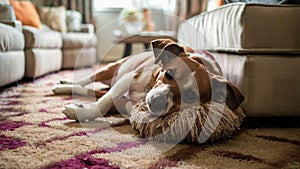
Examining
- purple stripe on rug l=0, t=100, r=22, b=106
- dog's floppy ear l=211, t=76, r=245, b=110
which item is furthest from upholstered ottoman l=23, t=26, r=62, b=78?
dog's floppy ear l=211, t=76, r=245, b=110

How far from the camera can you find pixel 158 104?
1.19m

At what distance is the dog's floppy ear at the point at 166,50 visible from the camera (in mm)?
1275

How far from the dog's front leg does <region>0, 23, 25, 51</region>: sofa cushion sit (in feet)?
2.89

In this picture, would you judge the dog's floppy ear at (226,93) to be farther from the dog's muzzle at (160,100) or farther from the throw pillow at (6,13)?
the throw pillow at (6,13)

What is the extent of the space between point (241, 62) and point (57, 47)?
2.57 metres

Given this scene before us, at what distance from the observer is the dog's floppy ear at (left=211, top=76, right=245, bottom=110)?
124 cm

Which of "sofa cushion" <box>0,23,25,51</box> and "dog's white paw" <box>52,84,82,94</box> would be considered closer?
"sofa cushion" <box>0,23,25,51</box>

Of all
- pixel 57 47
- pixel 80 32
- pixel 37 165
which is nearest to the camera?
pixel 37 165

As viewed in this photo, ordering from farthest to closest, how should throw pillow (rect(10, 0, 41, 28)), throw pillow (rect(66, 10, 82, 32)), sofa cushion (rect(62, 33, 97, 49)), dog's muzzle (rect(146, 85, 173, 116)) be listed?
throw pillow (rect(66, 10, 82, 32))
sofa cushion (rect(62, 33, 97, 49))
throw pillow (rect(10, 0, 41, 28))
dog's muzzle (rect(146, 85, 173, 116))

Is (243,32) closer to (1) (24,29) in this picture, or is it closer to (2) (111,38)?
(1) (24,29)

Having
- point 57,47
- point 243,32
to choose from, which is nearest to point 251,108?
point 243,32

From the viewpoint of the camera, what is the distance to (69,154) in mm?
1015

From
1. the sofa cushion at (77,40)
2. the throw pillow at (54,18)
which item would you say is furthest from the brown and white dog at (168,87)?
the throw pillow at (54,18)

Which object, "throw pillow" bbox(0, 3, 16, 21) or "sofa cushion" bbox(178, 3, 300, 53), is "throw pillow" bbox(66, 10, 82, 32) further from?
"sofa cushion" bbox(178, 3, 300, 53)
